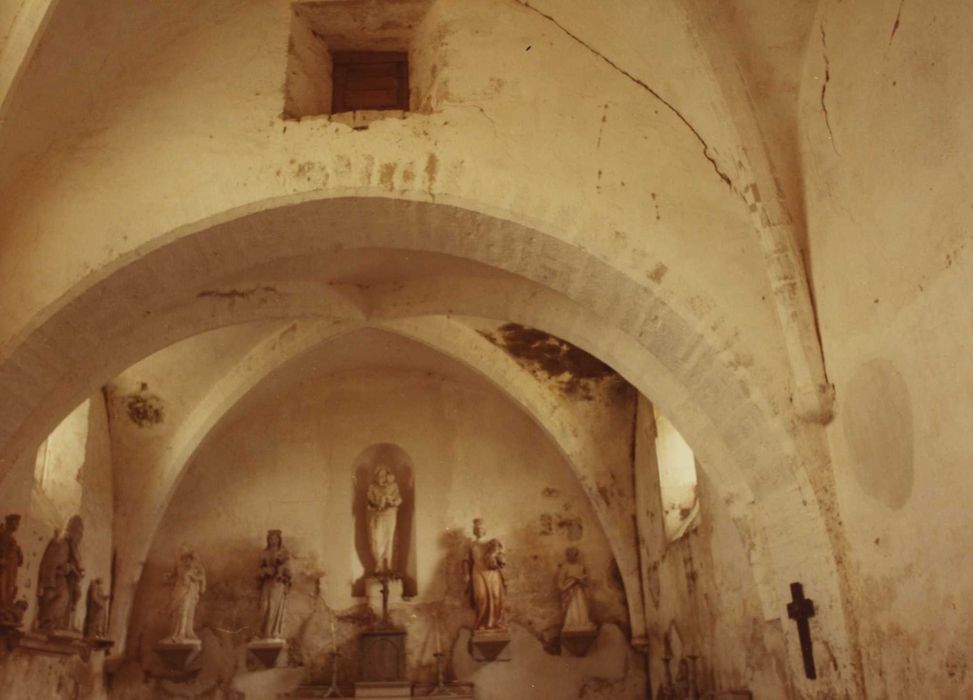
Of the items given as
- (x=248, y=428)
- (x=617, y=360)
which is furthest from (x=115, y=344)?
(x=248, y=428)

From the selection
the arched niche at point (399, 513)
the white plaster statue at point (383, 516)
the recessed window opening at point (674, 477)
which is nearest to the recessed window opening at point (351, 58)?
the recessed window opening at point (674, 477)

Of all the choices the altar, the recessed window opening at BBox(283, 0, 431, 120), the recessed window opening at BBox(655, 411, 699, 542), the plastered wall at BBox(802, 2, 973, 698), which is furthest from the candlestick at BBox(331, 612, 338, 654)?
the plastered wall at BBox(802, 2, 973, 698)

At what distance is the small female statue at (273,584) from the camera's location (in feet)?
30.6

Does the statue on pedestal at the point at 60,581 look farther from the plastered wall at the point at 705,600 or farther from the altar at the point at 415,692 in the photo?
the plastered wall at the point at 705,600

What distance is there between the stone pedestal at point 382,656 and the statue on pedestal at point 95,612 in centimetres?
249

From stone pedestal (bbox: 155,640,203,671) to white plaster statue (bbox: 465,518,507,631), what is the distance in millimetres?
2808

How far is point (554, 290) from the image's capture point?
654 cm

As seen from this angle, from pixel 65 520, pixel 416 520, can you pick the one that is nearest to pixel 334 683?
pixel 416 520

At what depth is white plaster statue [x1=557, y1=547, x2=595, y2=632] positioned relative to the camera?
30.6 ft

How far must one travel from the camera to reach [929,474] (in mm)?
3980

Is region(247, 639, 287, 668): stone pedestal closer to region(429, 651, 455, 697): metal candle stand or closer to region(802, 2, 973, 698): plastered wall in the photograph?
region(429, 651, 455, 697): metal candle stand

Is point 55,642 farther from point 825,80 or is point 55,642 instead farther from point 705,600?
point 825,80

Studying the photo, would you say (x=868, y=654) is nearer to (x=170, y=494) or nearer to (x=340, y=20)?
(x=340, y=20)

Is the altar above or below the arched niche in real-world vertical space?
below
